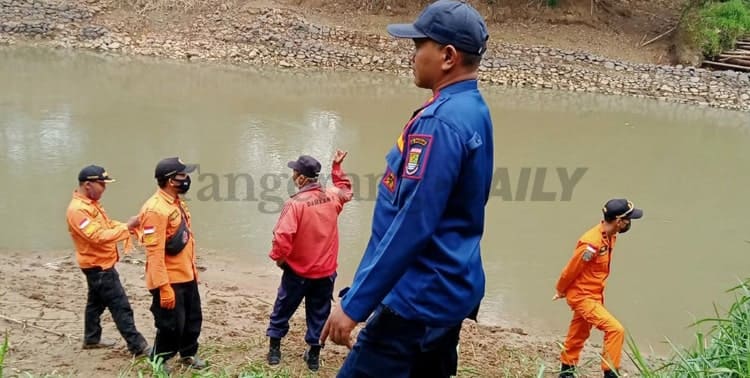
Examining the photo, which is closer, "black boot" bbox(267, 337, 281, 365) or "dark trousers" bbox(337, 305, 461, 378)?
"dark trousers" bbox(337, 305, 461, 378)

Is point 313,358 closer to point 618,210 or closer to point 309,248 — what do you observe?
point 309,248

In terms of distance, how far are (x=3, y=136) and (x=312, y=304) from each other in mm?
8068

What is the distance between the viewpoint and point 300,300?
177 inches

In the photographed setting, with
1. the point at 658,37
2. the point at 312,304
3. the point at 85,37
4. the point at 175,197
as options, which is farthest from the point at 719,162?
the point at 85,37

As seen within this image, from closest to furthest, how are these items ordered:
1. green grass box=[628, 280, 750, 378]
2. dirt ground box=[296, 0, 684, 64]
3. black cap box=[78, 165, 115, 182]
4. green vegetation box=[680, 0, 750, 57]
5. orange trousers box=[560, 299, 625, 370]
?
green grass box=[628, 280, 750, 378], black cap box=[78, 165, 115, 182], orange trousers box=[560, 299, 625, 370], green vegetation box=[680, 0, 750, 57], dirt ground box=[296, 0, 684, 64]

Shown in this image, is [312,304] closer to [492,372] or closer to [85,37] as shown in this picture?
Result: [492,372]

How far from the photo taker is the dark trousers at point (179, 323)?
416 centimetres

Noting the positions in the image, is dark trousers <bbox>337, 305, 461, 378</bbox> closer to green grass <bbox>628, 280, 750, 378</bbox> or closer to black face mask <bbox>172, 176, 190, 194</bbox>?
green grass <bbox>628, 280, 750, 378</bbox>

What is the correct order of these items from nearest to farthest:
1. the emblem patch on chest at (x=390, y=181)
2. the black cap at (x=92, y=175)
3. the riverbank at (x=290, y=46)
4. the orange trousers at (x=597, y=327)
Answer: the emblem patch on chest at (x=390, y=181)
the black cap at (x=92, y=175)
the orange trousers at (x=597, y=327)
the riverbank at (x=290, y=46)

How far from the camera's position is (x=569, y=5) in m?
20.8

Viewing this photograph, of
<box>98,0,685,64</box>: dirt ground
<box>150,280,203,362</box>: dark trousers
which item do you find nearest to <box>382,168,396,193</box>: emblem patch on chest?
<box>150,280,203,362</box>: dark trousers

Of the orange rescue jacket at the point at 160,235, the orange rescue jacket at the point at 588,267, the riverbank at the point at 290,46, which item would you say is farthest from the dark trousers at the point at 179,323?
the riverbank at the point at 290,46

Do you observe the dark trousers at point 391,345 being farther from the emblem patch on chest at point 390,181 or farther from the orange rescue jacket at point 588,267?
the orange rescue jacket at point 588,267

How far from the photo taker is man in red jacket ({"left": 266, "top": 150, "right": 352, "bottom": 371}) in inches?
168
